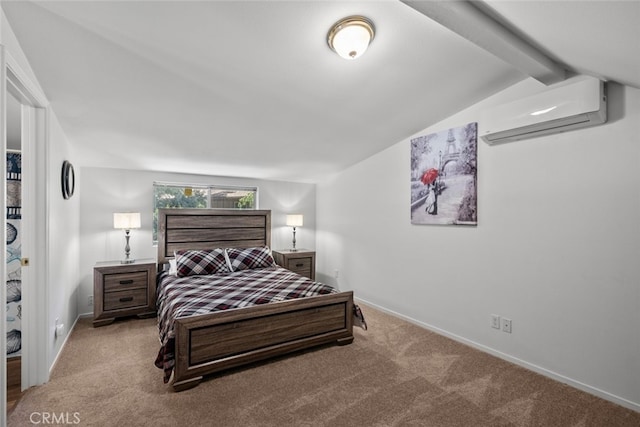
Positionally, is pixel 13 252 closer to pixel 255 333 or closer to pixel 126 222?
pixel 126 222

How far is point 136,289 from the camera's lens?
3.42m

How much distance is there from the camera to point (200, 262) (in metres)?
3.61

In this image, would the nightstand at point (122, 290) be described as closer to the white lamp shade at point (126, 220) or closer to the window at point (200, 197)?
the white lamp shade at point (126, 220)

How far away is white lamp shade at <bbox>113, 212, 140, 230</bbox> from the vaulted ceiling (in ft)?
2.13

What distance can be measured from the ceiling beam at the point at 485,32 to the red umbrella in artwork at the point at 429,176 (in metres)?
1.24

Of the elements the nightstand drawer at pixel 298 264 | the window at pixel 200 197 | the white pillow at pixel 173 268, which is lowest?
the nightstand drawer at pixel 298 264

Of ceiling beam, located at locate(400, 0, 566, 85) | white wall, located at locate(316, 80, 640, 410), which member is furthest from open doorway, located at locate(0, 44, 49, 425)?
white wall, located at locate(316, 80, 640, 410)

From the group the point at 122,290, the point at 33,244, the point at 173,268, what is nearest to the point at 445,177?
the point at 173,268

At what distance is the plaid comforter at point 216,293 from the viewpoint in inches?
87.8

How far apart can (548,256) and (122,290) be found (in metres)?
4.16

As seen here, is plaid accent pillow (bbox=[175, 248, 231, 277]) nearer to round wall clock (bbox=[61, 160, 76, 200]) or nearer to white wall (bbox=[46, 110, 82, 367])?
white wall (bbox=[46, 110, 82, 367])

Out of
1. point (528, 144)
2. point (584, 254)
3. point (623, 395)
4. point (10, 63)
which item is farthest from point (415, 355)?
point (10, 63)

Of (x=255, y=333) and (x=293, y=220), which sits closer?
(x=255, y=333)

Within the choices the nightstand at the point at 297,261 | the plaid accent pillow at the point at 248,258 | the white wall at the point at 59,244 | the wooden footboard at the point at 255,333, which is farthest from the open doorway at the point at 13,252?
the nightstand at the point at 297,261
